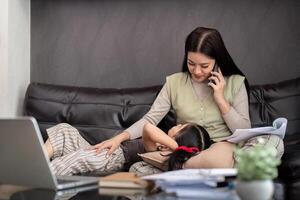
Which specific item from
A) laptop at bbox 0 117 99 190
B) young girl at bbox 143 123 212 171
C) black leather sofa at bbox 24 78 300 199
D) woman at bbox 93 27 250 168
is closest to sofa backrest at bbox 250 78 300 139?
black leather sofa at bbox 24 78 300 199

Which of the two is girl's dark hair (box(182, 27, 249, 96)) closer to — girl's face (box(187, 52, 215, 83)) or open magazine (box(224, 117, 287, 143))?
girl's face (box(187, 52, 215, 83))

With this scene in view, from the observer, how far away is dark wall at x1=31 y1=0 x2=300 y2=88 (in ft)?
8.83

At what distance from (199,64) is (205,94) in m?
0.18

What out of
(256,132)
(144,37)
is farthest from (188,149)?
(144,37)

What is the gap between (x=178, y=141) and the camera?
6.49 ft

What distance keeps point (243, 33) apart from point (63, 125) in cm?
112

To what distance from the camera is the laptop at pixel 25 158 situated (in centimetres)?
125

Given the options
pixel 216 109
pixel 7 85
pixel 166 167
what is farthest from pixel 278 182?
pixel 7 85

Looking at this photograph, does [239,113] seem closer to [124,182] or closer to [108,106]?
[108,106]

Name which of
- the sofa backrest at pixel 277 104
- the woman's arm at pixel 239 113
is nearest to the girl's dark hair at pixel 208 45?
the woman's arm at pixel 239 113

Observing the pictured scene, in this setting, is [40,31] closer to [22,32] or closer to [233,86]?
[22,32]

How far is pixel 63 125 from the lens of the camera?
7.42 feet

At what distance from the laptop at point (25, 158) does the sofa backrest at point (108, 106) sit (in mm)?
1040

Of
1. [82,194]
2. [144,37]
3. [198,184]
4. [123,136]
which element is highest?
[144,37]
